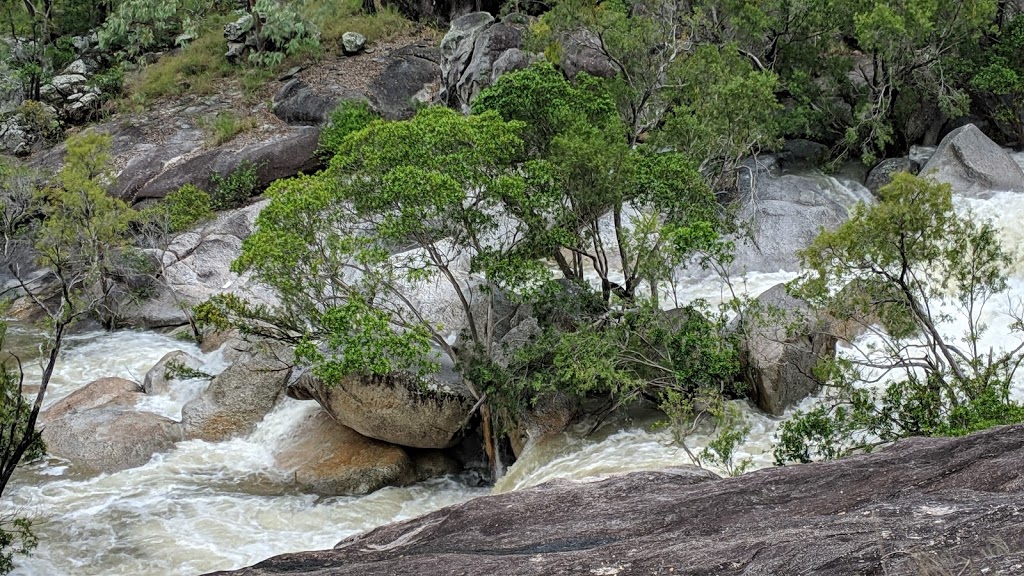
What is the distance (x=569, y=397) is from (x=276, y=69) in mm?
25740

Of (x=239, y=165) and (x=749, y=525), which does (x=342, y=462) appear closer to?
(x=749, y=525)

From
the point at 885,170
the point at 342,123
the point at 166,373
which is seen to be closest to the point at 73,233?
the point at 166,373

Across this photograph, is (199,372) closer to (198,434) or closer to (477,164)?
(198,434)

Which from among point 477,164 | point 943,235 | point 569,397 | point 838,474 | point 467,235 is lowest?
point 838,474

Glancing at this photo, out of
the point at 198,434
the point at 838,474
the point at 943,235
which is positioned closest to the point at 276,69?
the point at 198,434

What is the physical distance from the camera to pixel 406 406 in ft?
55.0

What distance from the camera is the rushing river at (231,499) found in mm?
14102

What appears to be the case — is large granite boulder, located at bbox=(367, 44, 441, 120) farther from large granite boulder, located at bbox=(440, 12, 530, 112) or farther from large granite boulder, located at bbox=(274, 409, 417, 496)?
large granite boulder, located at bbox=(274, 409, 417, 496)

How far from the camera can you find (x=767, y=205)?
23172 millimetres

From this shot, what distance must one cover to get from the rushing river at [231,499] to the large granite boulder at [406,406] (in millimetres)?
1014

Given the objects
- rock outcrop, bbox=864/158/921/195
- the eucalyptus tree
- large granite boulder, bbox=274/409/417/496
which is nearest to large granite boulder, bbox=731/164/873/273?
rock outcrop, bbox=864/158/921/195

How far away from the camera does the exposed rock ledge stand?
5.86 m

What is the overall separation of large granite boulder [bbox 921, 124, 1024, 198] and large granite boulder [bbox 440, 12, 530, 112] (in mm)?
12157

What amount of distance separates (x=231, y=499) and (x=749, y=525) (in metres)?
11.5
